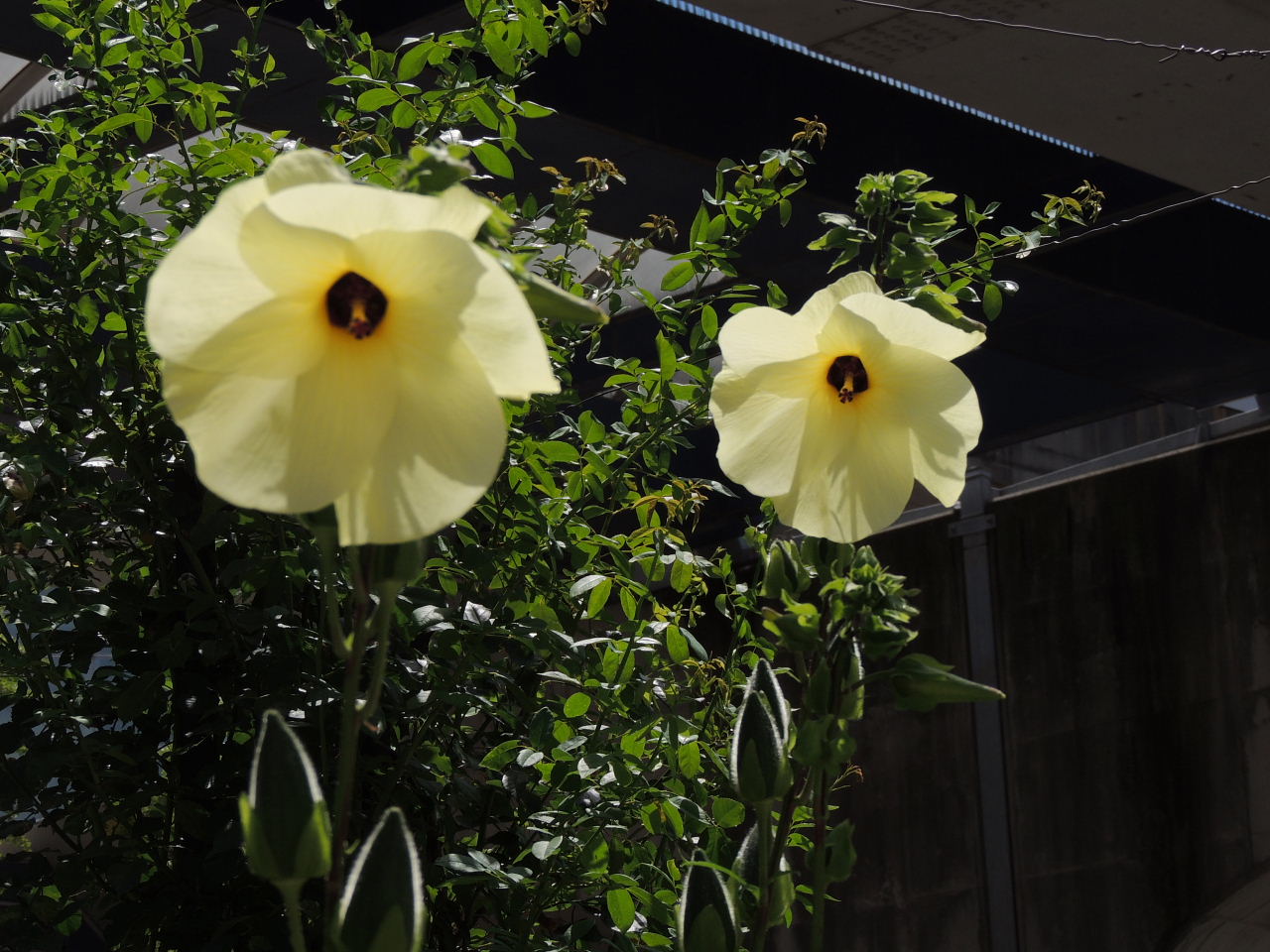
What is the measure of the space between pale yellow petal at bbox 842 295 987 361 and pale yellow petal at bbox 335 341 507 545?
10.0 inches

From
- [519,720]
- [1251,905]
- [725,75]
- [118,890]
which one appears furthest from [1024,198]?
[118,890]

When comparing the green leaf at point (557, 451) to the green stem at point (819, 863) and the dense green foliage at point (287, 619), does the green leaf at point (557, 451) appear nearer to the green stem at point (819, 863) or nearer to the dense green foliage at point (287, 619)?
the dense green foliage at point (287, 619)

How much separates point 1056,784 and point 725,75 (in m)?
2.79

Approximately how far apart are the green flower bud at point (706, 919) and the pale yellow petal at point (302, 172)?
334 millimetres

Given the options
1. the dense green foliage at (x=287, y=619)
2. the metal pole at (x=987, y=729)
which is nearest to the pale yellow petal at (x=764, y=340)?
the dense green foliage at (x=287, y=619)

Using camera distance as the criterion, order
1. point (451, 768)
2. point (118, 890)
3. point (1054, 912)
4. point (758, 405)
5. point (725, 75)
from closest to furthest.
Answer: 1. point (758, 405)
2. point (118, 890)
3. point (451, 768)
4. point (725, 75)
5. point (1054, 912)

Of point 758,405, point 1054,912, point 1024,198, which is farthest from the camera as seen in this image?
point 1054,912

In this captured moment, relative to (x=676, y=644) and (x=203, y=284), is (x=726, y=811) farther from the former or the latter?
(x=203, y=284)

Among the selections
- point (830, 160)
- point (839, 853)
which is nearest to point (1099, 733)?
point (830, 160)

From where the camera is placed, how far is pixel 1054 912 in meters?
5.16

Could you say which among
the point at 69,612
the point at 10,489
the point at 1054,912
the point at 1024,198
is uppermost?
the point at 1024,198

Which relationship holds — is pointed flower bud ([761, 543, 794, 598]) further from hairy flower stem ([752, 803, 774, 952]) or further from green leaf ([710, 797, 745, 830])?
green leaf ([710, 797, 745, 830])

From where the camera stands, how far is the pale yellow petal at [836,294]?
0.67m

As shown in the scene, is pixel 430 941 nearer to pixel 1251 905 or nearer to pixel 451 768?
pixel 451 768
